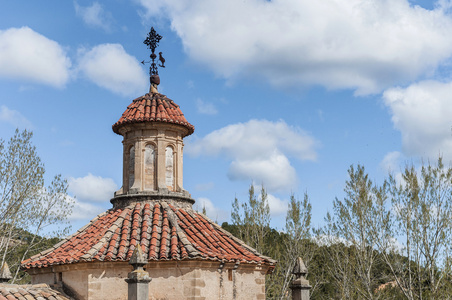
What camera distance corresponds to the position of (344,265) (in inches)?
1133

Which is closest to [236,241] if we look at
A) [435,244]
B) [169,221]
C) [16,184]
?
[169,221]

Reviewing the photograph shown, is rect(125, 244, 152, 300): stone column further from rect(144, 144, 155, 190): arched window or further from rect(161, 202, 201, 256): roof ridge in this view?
rect(144, 144, 155, 190): arched window

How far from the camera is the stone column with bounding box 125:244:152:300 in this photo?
852 centimetres

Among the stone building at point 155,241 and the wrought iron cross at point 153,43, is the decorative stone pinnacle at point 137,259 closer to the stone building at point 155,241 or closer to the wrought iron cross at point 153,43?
the stone building at point 155,241

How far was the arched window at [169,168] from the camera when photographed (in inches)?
482

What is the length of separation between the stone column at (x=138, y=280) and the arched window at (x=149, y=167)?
3533mm

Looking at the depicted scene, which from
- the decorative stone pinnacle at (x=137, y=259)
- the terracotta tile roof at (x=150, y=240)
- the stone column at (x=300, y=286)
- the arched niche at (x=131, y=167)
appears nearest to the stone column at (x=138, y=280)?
the decorative stone pinnacle at (x=137, y=259)

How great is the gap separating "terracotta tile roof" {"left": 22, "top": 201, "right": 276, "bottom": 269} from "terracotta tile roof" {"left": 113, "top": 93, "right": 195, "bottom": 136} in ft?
6.39

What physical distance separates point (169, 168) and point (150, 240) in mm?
2490

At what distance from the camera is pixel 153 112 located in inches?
484

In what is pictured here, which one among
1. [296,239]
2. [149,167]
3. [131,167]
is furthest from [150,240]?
[296,239]

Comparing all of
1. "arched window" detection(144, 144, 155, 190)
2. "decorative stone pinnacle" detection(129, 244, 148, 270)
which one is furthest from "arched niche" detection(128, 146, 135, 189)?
"decorative stone pinnacle" detection(129, 244, 148, 270)

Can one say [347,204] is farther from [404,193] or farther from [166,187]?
[166,187]

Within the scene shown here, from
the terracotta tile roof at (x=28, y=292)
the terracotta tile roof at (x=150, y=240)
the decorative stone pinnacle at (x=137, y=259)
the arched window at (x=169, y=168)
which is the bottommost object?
the terracotta tile roof at (x=28, y=292)
